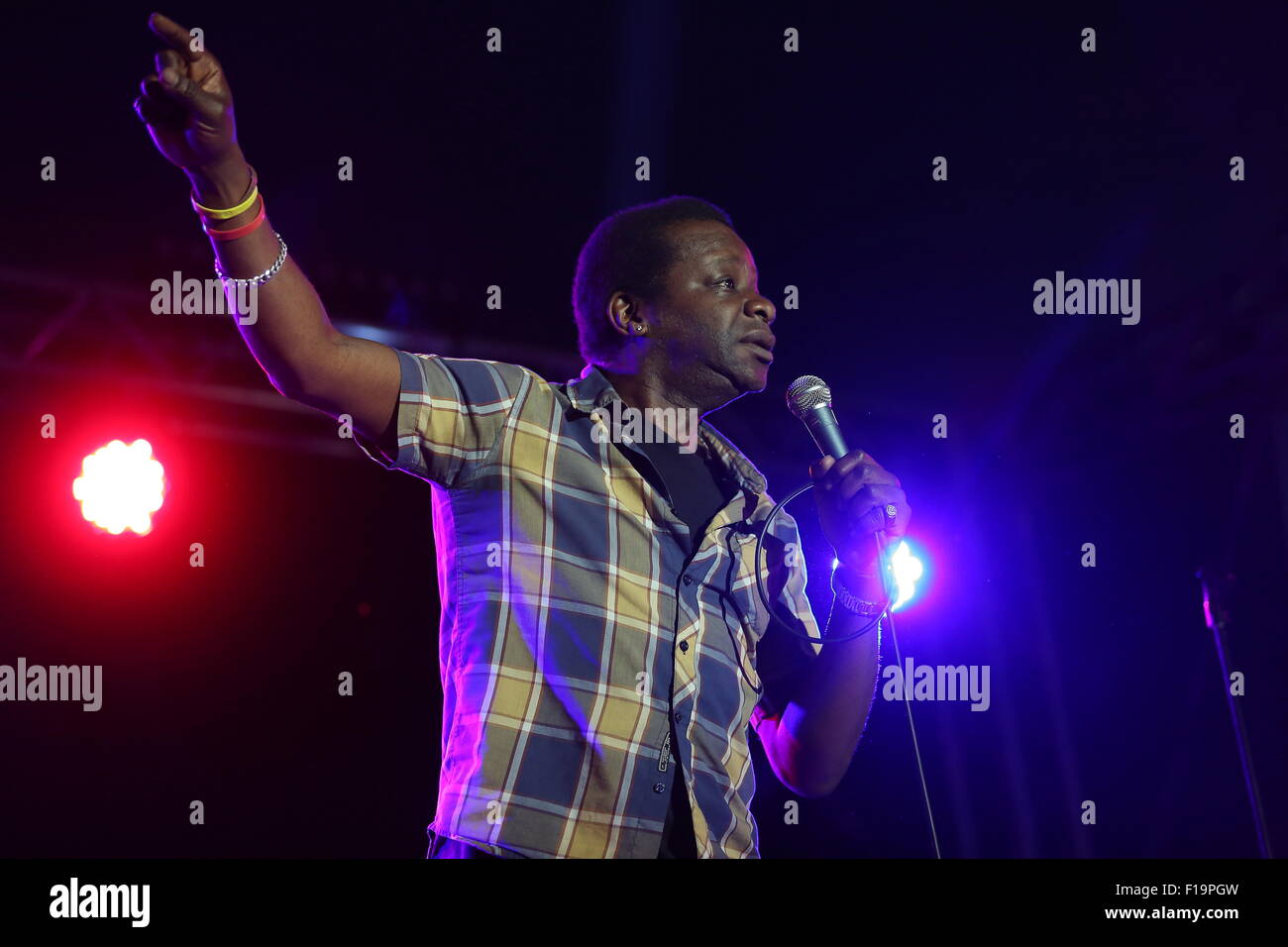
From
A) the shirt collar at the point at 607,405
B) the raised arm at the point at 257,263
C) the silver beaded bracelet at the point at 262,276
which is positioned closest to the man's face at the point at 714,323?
the shirt collar at the point at 607,405

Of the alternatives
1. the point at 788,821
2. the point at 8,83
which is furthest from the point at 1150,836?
the point at 8,83

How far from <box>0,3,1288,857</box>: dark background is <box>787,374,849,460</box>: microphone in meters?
2.00

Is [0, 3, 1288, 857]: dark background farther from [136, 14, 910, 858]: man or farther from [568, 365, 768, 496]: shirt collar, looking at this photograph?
[136, 14, 910, 858]: man

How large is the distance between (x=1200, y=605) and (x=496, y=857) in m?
4.48

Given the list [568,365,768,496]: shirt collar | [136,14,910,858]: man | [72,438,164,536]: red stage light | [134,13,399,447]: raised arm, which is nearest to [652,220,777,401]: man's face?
[136,14,910,858]: man

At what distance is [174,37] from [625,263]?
52.1 inches

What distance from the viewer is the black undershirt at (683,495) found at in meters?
1.79

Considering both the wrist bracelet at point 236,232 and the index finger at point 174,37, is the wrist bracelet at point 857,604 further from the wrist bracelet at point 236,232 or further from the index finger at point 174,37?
the index finger at point 174,37

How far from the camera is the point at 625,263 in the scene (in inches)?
99.3

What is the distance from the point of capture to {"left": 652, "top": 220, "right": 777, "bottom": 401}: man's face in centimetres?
230

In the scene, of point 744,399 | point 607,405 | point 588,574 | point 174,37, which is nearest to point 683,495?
point 607,405

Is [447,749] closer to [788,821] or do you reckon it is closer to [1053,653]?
[788,821]

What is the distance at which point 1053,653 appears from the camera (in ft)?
16.2

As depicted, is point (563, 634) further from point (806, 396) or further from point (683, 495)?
point (806, 396)
